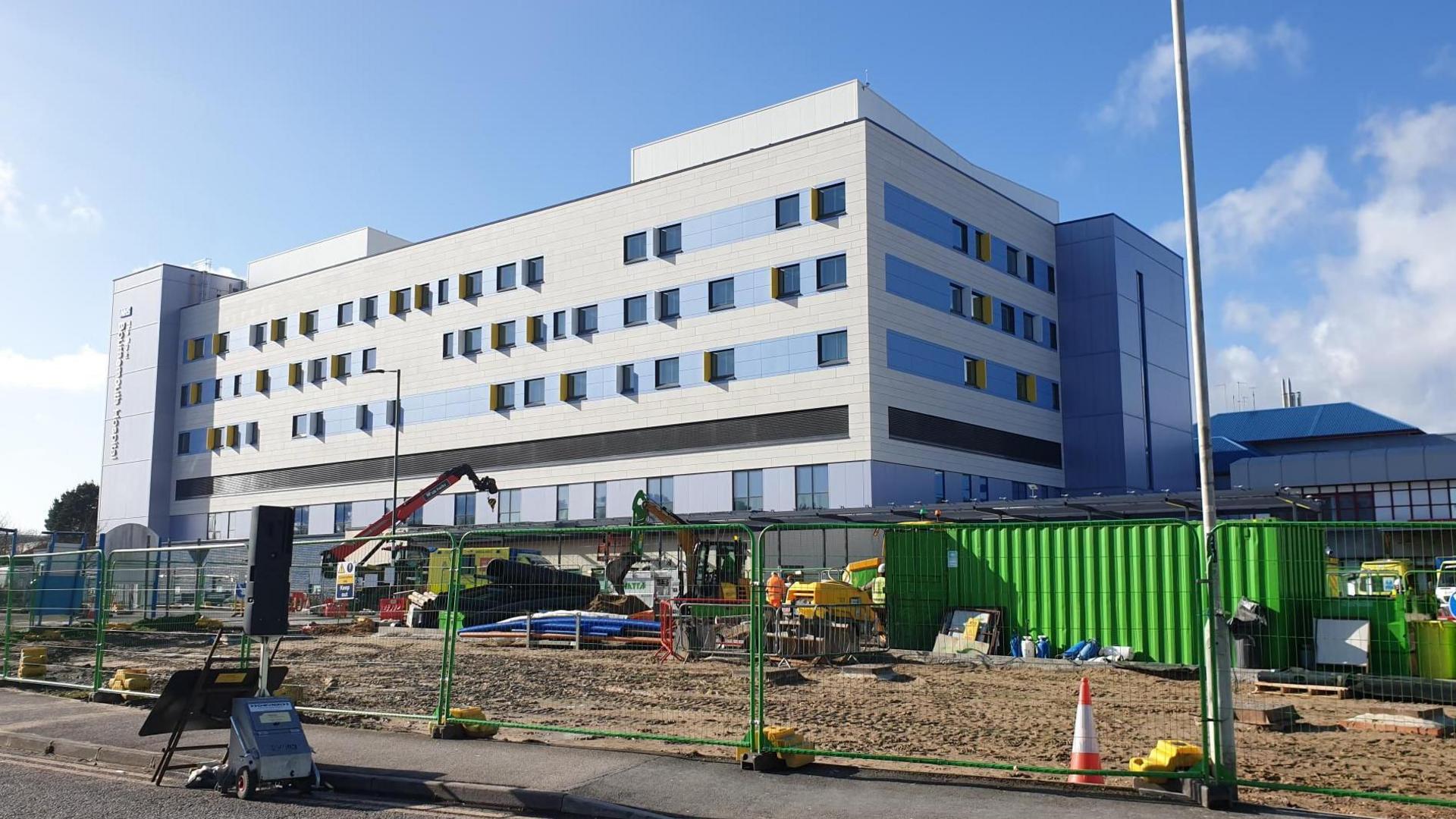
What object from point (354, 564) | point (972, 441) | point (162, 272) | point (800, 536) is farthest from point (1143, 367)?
point (162, 272)

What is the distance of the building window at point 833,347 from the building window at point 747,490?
520 centimetres

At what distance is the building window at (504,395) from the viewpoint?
5384cm

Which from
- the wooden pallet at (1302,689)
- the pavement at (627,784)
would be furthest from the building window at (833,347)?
the pavement at (627,784)

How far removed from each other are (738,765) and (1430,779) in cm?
605

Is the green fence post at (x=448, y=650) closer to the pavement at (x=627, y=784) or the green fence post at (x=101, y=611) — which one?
the pavement at (x=627, y=784)

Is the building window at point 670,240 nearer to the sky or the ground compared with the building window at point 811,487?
nearer to the sky

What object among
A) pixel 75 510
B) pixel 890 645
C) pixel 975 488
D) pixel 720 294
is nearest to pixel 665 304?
pixel 720 294

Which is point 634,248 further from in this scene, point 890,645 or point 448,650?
point 448,650

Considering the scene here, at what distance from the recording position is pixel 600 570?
94.4 feet

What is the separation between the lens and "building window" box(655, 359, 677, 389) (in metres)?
48.0

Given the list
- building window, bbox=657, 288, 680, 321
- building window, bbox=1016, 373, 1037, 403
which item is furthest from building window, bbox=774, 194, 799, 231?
building window, bbox=1016, 373, 1037, 403

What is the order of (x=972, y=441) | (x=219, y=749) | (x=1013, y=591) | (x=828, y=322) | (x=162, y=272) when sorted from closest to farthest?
(x=219, y=749)
(x=1013, y=591)
(x=828, y=322)
(x=972, y=441)
(x=162, y=272)

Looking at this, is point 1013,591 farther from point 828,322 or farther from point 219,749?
point 828,322

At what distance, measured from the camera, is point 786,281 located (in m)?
45.4
